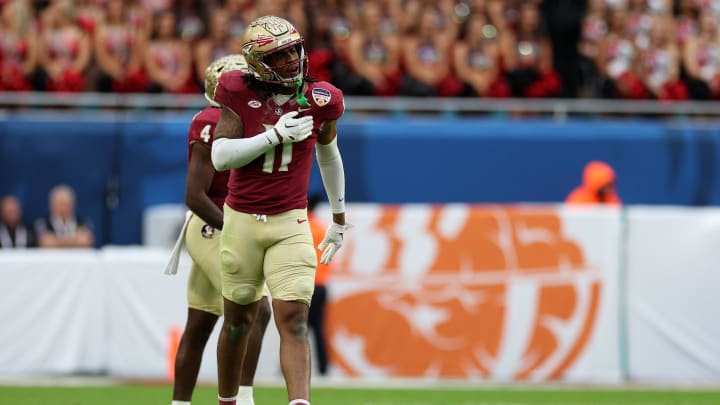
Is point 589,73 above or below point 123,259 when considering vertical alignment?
above

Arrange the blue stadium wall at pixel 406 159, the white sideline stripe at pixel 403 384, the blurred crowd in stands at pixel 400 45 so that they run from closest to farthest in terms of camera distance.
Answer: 1. the white sideline stripe at pixel 403 384
2. the blue stadium wall at pixel 406 159
3. the blurred crowd in stands at pixel 400 45

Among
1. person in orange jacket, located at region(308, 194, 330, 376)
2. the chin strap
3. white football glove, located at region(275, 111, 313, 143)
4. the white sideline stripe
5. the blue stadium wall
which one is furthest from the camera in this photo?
the blue stadium wall

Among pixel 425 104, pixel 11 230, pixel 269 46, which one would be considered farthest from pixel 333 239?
pixel 425 104

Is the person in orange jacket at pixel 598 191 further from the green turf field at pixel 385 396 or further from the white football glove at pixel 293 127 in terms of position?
the white football glove at pixel 293 127

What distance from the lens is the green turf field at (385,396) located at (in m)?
9.32

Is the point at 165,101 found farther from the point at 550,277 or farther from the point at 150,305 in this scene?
the point at 550,277

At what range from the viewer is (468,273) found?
1122cm

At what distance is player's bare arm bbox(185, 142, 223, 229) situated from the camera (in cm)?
683

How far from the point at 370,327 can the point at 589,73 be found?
4971 mm

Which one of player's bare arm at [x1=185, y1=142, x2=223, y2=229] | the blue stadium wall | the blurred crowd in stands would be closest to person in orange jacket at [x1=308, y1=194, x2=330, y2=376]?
the blue stadium wall

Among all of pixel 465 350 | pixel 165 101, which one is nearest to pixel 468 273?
pixel 465 350

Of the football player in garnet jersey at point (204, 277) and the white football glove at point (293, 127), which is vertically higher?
the white football glove at point (293, 127)

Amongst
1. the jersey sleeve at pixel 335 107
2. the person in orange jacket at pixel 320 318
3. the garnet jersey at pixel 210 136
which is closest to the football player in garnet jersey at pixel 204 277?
the garnet jersey at pixel 210 136

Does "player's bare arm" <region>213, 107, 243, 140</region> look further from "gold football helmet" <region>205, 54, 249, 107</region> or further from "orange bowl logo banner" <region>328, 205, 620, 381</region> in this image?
"orange bowl logo banner" <region>328, 205, 620, 381</region>
